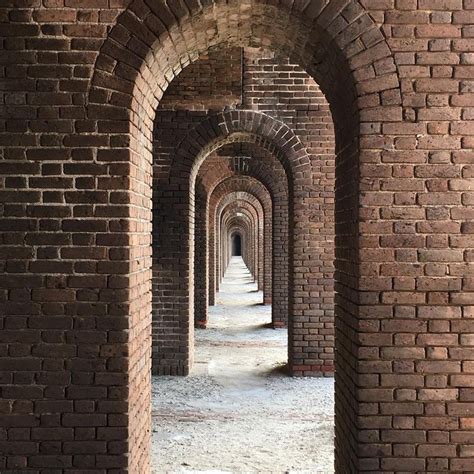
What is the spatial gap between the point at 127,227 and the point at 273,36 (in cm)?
200

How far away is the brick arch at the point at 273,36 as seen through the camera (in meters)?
3.52

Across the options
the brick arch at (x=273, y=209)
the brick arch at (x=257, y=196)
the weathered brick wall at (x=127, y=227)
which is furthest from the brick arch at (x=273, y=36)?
the brick arch at (x=257, y=196)

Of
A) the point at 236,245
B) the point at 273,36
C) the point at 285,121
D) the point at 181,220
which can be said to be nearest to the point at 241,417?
the point at 181,220

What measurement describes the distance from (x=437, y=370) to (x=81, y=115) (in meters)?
2.90

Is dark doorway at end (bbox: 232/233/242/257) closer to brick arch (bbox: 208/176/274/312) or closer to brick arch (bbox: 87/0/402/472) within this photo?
brick arch (bbox: 208/176/274/312)

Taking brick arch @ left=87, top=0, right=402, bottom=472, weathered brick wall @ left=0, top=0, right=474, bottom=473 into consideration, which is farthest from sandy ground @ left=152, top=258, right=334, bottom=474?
weathered brick wall @ left=0, top=0, right=474, bottom=473

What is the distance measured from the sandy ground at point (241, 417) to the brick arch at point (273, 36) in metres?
1.18

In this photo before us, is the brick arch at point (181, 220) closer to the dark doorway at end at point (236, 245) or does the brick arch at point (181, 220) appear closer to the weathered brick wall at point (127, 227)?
the weathered brick wall at point (127, 227)

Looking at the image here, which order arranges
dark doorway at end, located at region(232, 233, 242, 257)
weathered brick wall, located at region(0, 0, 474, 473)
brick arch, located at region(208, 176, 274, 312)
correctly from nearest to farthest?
weathered brick wall, located at region(0, 0, 474, 473) → brick arch, located at region(208, 176, 274, 312) → dark doorway at end, located at region(232, 233, 242, 257)

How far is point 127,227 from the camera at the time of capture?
11.7ft

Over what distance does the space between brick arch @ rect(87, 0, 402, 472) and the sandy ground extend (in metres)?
1.18

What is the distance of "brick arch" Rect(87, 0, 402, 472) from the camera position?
352 centimetres

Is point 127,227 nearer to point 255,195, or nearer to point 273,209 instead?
point 273,209

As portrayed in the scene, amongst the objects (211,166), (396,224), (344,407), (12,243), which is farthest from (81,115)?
(211,166)
